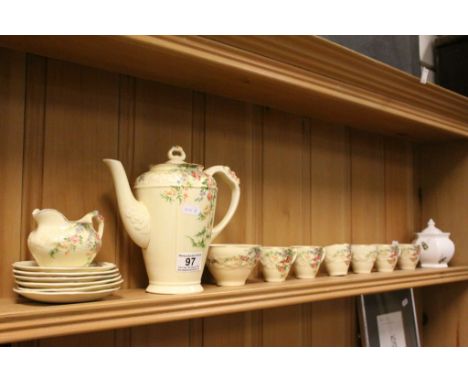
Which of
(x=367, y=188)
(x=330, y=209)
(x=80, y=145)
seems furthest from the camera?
(x=367, y=188)

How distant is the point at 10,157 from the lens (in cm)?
86

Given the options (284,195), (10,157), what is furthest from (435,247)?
(10,157)

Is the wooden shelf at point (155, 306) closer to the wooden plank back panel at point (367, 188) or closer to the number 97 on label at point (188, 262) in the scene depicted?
the number 97 on label at point (188, 262)

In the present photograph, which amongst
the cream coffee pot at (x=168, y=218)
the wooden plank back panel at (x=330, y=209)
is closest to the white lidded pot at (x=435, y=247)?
the wooden plank back panel at (x=330, y=209)

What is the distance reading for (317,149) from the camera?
1.40 metres

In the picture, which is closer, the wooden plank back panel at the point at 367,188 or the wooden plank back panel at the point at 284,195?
the wooden plank back panel at the point at 284,195

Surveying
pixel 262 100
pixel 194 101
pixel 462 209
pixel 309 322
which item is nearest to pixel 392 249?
pixel 309 322

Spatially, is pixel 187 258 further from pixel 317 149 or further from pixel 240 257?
pixel 317 149

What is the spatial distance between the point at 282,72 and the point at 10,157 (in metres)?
0.51

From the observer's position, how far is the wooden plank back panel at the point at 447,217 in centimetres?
161

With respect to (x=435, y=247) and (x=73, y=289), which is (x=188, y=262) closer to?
(x=73, y=289)

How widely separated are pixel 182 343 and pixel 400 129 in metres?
0.90

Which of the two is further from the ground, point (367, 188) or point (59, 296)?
point (367, 188)

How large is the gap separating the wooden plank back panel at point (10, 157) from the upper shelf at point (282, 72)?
44 millimetres
